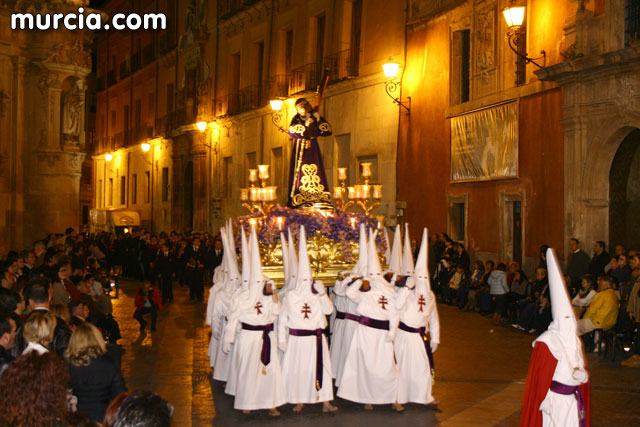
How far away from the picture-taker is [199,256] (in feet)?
75.5

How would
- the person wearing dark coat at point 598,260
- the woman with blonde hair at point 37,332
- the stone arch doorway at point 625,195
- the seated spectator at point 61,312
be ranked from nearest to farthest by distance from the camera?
1. the woman with blonde hair at point 37,332
2. the seated spectator at point 61,312
3. the person wearing dark coat at point 598,260
4. the stone arch doorway at point 625,195

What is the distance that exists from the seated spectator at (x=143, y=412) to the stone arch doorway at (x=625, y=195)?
532 inches

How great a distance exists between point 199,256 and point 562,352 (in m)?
17.7

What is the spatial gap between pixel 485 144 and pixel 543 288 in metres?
5.31

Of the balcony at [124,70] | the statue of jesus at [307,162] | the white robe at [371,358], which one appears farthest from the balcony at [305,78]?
the balcony at [124,70]

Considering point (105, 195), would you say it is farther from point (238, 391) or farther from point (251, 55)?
point (238, 391)

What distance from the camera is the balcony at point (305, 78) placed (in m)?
26.9

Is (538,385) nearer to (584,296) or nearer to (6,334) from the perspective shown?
Answer: (6,334)

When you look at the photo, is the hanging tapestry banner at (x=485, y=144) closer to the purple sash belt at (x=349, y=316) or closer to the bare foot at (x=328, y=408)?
the purple sash belt at (x=349, y=316)

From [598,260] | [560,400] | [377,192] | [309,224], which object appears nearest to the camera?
[560,400]

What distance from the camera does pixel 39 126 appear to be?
21.7m

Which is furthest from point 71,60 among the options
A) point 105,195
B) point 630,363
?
point 105,195

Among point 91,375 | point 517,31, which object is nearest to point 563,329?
point 91,375

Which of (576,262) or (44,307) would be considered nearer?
(44,307)
